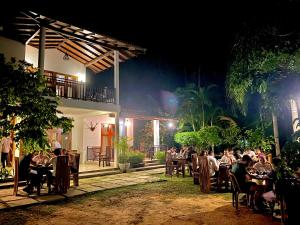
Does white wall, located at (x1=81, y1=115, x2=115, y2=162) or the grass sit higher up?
white wall, located at (x1=81, y1=115, x2=115, y2=162)

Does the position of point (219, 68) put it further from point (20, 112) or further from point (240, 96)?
point (20, 112)

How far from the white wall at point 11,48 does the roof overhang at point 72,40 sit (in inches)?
8.8

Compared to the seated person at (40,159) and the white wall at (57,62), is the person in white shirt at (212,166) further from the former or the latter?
the white wall at (57,62)

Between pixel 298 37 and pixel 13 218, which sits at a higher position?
pixel 298 37

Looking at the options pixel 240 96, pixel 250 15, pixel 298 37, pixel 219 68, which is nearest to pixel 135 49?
pixel 240 96

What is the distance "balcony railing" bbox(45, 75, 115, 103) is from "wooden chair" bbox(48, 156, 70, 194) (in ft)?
14.8

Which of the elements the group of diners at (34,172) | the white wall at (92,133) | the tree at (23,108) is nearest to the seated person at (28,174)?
the group of diners at (34,172)

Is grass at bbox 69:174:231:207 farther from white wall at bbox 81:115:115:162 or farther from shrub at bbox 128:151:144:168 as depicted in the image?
white wall at bbox 81:115:115:162

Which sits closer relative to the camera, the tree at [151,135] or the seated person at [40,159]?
the seated person at [40,159]

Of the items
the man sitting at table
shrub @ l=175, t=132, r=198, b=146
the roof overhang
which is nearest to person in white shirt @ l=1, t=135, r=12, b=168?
the roof overhang

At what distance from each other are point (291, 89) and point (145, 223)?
390 cm

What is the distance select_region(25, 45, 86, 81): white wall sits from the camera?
43.6ft

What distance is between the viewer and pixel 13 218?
19.1 ft

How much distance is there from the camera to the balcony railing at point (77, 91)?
12.0m
